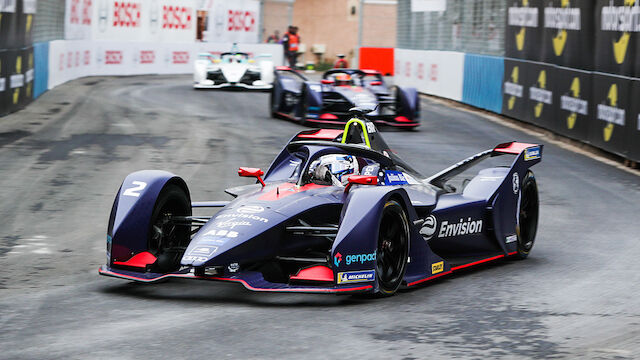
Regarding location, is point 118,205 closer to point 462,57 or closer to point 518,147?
point 518,147

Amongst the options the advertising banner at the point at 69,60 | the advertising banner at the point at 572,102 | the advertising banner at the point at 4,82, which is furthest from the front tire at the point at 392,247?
the advertising banner at the point at 69,60

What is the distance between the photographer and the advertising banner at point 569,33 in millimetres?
19703

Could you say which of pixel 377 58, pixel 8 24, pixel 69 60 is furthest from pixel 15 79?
pixel 377 58

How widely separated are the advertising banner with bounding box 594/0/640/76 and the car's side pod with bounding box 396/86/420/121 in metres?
4.25

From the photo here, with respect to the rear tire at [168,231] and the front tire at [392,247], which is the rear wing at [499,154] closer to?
the front tire at [392,247]

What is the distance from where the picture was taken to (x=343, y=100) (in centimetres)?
2119

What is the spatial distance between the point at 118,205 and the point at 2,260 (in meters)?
1.53

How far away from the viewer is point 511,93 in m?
24.9

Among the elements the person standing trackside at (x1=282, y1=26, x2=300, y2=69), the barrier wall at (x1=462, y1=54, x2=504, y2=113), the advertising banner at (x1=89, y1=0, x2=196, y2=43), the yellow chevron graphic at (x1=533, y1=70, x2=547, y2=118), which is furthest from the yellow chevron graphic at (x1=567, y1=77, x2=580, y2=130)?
the person standing trackside at (x1=282, y1=26, x2=300, y2=69)

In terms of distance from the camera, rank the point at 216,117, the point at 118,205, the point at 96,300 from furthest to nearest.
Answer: the point at 216,117, the point at 118,205, the point at 96,300

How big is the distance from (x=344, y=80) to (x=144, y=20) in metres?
21.5

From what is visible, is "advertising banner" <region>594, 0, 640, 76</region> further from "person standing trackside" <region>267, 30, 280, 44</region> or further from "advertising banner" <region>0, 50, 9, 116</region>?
"person standing trackside" <region>267, 30, 280, 44</region>

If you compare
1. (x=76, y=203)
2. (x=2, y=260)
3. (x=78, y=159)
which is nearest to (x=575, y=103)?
(x=78, y=159)

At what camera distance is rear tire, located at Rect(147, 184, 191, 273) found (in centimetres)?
→ 775
